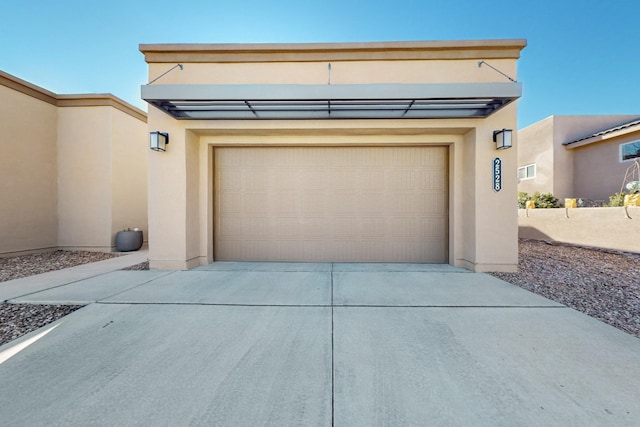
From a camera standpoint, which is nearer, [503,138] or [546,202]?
[503,138]

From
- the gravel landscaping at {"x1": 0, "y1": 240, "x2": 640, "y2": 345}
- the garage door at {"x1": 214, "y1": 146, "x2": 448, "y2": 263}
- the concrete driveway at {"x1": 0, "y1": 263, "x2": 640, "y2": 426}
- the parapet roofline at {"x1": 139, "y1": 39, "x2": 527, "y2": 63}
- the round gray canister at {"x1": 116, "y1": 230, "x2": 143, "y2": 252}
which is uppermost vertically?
the parapet roofline at {"x1": 139, "y1": 39, "x2": 527, "y2": 63}

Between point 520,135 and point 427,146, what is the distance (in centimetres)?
1587

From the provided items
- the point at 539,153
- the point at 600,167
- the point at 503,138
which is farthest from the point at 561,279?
the point at 539,153

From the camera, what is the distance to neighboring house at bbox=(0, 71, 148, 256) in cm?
696

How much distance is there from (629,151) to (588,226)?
23.8ft

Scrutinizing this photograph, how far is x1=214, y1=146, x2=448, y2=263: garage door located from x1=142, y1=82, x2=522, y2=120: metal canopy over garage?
108 centimetres

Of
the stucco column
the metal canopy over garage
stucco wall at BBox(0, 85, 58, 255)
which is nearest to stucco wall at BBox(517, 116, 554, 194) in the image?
the metal canopy over garage

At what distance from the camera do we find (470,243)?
536 centimetres

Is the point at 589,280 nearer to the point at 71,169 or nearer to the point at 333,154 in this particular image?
the point at 333,154

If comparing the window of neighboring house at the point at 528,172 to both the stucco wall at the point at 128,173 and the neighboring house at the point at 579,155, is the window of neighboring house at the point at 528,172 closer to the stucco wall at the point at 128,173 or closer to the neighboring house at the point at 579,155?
the neighboring house at the point at 579,155

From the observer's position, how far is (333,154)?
607 centimetres

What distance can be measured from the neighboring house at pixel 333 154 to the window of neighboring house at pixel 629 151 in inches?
449

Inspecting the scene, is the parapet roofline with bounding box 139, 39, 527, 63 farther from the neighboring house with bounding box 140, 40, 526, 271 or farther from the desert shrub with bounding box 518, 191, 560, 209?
the desert shrub with bounding box 518, 191, 560, 209

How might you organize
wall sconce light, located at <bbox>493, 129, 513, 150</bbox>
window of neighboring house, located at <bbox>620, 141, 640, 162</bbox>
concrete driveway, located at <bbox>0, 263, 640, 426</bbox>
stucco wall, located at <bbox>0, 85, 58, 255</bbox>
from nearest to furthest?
1. concrete driveway, located at <bbox>0, 263, 640, 426</bbox>
2. wall sconce light, located at <bbox>493, 129, 513, 150</bbox>
3. stucco wall, located at <bbox>0, 85, 58, 255</bbox>
4. window of neighboring house, located at <bbox>620, 141, 640, 162</bbox>
